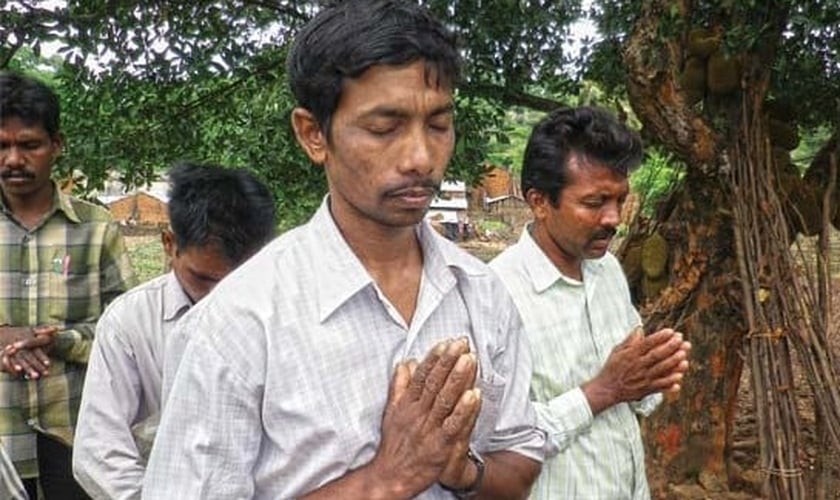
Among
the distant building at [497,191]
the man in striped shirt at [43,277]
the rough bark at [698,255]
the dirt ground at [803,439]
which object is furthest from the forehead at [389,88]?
the distant building at [497,191]

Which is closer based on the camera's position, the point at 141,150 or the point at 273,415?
the point at 273,415

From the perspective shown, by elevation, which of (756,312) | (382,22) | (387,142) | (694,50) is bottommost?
(756,312)

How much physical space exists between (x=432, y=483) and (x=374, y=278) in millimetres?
283

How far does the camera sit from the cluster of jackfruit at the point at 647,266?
4.26m

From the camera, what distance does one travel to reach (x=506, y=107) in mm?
4461

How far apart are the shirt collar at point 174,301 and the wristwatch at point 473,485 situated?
827 mm

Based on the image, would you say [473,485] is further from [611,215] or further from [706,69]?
[706,69]

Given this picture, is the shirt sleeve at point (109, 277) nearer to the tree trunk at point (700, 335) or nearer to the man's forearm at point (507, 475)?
the man's forearm at point (507, 475)

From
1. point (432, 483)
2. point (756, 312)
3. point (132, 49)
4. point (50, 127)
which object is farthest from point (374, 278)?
point (132, 49)

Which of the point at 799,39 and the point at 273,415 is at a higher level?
Answer: the point at 799,39

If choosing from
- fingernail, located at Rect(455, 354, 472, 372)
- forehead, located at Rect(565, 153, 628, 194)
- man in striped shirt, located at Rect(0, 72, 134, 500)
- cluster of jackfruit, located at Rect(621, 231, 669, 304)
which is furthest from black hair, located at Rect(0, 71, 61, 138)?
cluster of jackfruit, located at Rect(621, 231, 669, 304)

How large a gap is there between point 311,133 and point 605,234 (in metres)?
0.91

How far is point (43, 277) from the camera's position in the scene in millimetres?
2506

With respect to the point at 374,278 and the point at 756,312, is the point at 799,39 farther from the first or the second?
the point at 374,278
